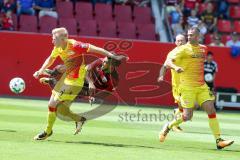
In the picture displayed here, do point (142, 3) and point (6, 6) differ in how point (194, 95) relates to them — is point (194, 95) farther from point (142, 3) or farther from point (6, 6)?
point (142, 3)

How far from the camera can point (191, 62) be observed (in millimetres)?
14117

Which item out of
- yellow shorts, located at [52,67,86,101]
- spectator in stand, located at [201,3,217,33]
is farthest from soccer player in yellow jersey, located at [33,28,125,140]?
spectator in stand, located at [201,3,217,33]

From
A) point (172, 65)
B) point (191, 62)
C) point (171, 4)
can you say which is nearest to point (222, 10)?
point (171, 4)

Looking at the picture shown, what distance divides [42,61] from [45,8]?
3163mm

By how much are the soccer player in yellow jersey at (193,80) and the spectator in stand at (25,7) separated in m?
14.4

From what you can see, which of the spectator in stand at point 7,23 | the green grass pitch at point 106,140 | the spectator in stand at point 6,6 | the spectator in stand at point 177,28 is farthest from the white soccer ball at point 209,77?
the spectator in stand at point 6,6

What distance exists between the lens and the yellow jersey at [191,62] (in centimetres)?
1406

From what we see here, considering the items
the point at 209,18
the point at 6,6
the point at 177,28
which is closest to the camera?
the point at 6,6

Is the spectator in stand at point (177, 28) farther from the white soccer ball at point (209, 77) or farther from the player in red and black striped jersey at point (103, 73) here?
the player in red and black striped jersey at point (103, 73)

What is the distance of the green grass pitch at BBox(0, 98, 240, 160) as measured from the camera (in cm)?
1190

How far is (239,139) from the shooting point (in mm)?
16125

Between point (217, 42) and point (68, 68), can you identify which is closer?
point (68, 68)

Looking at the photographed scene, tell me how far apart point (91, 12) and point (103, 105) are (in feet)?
19.3

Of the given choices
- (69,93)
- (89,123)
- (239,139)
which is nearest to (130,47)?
(89,123)
